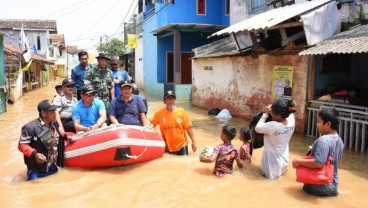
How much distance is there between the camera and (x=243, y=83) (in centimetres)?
1190

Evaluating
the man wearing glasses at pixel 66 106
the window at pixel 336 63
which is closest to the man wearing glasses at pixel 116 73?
the man wearing glasses at pixel 66 106

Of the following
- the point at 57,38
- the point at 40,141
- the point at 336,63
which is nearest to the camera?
the point at 40,141

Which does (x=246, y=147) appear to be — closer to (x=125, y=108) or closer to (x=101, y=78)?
(x=125, y=108)

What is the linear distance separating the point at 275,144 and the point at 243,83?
7.20 metres

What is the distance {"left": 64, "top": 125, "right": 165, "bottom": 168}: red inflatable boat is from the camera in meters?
5.29

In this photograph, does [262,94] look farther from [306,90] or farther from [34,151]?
[34,151]

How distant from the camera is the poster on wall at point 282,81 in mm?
9375

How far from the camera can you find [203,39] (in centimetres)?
1986

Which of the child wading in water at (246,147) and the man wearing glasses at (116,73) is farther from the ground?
the man wearing glasses at (116,73)

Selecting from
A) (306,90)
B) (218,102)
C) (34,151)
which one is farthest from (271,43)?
(34,151)

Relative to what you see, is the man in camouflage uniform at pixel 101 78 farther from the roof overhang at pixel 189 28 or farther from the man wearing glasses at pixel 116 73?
the roof overhang at pixel 189 28

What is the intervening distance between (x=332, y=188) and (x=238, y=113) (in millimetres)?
7777

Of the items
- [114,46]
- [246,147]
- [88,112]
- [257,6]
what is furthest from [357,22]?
[114,46]

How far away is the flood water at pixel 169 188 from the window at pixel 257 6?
8.79m
